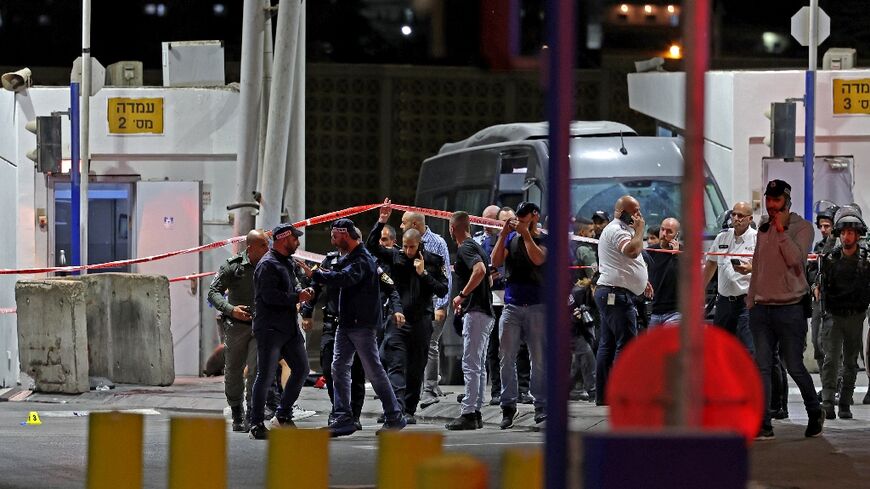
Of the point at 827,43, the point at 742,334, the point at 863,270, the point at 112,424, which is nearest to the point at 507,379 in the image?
the point at 742,334

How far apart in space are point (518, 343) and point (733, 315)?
1.78m

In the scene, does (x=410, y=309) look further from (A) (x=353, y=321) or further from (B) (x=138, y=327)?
(B) (x=138, y=327)

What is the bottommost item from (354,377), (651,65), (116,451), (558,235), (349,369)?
(354,377)

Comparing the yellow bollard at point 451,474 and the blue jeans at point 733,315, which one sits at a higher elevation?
the blue jeans at point 733,315

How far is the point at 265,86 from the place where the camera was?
17.0 meters

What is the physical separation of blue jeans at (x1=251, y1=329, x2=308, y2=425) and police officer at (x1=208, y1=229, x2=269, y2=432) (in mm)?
606

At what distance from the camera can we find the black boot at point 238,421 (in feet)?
46.7

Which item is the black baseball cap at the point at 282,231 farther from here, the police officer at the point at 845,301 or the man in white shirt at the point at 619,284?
the police officer at the point at 845,301

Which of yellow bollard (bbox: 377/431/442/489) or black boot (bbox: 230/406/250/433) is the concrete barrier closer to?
black boot (bbox: 230/406/250/433)

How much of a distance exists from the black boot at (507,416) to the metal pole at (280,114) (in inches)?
119

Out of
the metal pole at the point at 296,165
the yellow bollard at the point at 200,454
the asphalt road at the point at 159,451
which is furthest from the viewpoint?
the metal pole at the point at 296,165

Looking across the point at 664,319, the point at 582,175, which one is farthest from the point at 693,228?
the point at 582,175

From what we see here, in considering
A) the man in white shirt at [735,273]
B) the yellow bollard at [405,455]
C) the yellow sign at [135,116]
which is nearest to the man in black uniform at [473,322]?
the man in white shirt at [735,273]

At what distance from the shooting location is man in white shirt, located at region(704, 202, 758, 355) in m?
14.0
